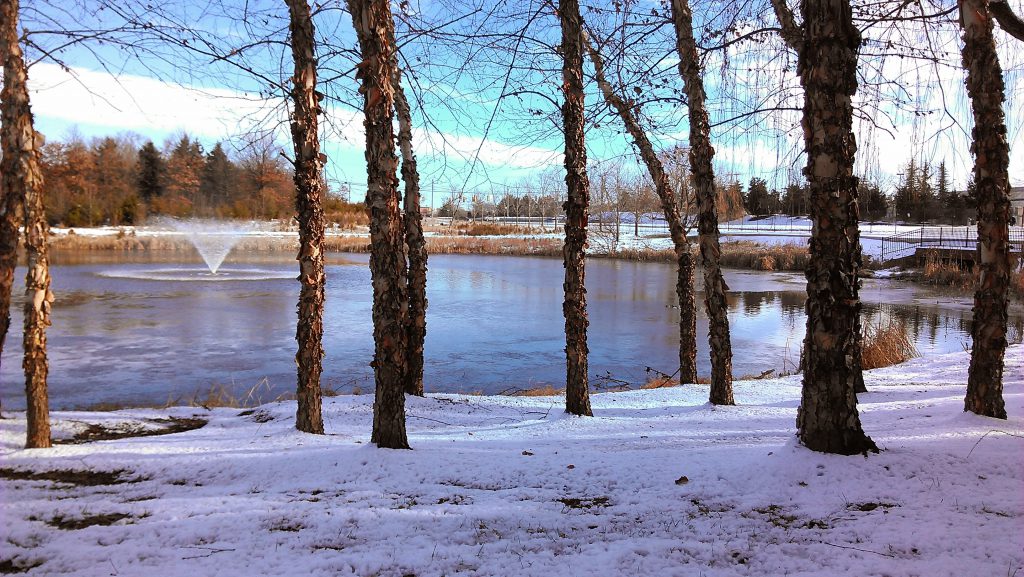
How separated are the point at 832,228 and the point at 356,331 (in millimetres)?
12968

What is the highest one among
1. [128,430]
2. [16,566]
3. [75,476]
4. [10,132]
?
[10,132]

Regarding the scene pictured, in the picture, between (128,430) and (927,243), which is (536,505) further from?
(927,243)

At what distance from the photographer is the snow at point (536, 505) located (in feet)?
8.21

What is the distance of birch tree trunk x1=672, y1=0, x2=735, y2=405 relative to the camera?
7156 millimetres

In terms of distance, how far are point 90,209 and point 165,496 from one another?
54.4 m

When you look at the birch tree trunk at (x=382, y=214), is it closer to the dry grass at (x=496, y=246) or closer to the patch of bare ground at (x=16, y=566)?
the patch of bare ground at (x=16, y=566)

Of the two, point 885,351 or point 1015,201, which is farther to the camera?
point 885,351

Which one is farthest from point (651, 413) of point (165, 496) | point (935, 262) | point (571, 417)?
point (935, 262)

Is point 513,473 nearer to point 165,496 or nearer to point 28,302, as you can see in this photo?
point 165,496

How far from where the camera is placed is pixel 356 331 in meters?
15.2

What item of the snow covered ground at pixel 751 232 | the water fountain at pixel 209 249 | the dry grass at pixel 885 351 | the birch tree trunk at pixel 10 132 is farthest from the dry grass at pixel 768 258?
the birch tree trunk at pixel 10 132

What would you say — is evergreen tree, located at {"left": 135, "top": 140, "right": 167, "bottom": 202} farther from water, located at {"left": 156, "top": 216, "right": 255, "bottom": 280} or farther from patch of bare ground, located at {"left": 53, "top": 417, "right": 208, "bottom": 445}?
patch of bare ground, located at {"left": 53, "top": 417, "right": 208, "bottom": 445}

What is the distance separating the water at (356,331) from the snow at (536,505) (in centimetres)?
605

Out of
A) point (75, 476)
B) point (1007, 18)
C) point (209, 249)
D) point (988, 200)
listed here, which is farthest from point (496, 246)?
point (75, 476)
